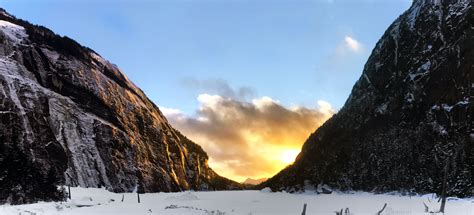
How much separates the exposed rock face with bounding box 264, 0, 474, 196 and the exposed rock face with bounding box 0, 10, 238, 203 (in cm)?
4991

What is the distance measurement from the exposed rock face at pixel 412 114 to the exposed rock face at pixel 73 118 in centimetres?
4991

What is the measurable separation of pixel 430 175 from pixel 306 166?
66540mm

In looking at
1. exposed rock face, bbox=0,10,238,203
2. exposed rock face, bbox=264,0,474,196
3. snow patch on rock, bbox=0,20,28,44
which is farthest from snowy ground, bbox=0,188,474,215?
snow patch on rock, bbox=0,20,28,44

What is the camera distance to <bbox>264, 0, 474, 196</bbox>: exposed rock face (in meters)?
82.1

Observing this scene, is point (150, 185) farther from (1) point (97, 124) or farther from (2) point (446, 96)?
(2) point (446, 96)

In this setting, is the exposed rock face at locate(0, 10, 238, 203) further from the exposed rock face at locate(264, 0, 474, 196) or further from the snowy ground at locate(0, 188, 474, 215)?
the exposed rock face at locate(264, 0, 474, 196)

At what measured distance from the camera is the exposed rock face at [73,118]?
280ft

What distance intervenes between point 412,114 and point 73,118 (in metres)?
74.1

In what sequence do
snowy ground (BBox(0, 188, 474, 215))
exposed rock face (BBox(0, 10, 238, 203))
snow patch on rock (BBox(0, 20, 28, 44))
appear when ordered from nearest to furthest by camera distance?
1. snowy ground (BBox(0, 188, 474, 215))
2. exposed rock face (BBox(0, 10, 238, 203))
3. snow patch on rock (BBox(0, 20, 28, 44))

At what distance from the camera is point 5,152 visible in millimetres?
60250

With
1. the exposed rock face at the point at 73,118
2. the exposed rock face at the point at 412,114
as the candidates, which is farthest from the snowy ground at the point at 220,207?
the exposed rock face at the point at 412,114

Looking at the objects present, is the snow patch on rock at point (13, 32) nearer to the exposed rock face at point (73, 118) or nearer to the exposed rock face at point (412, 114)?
the exposed rock face at point (73, 118)


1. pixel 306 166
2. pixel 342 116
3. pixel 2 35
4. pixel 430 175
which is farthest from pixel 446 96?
pixel 2 35

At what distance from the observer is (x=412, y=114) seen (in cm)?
9831
